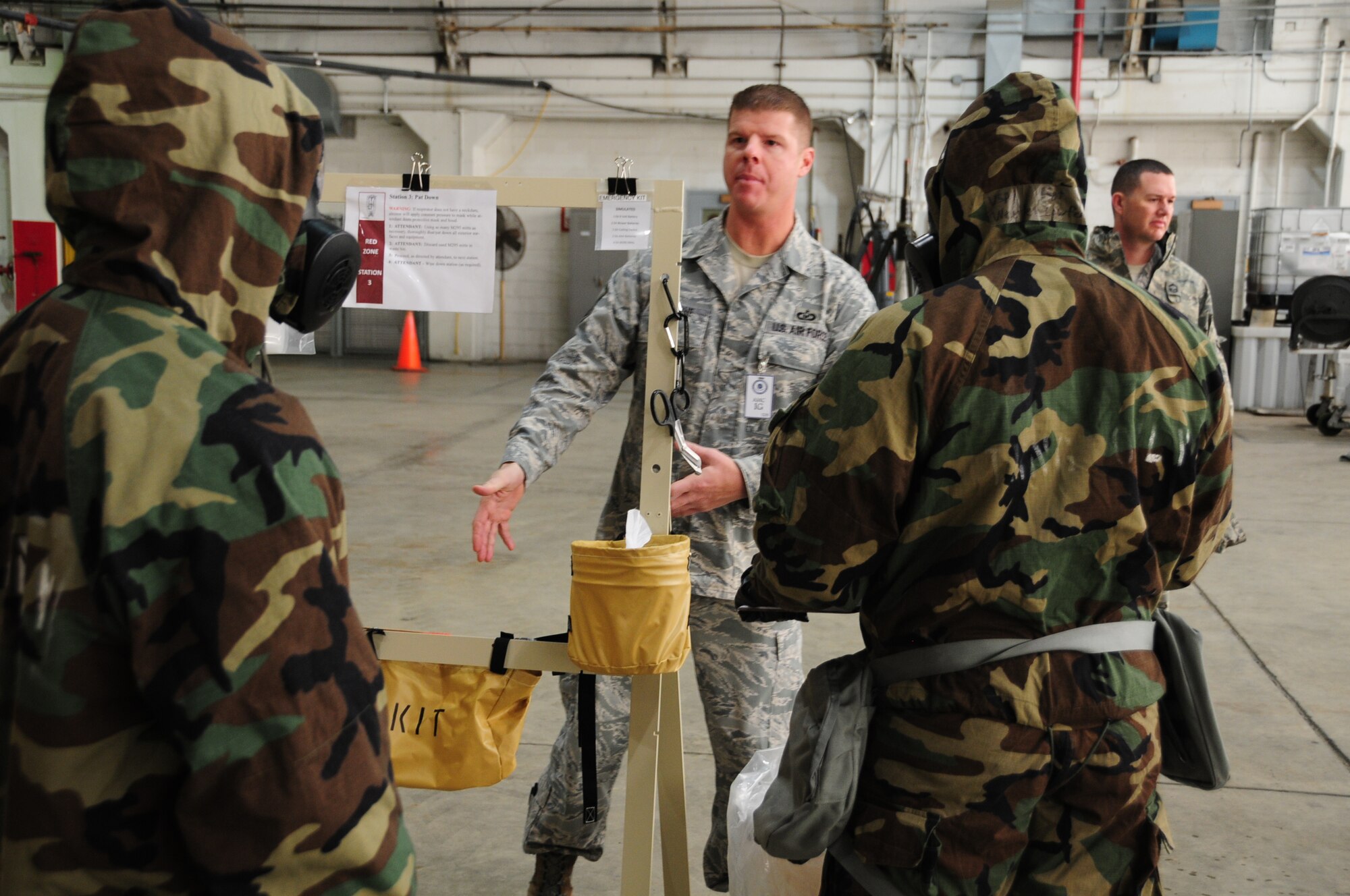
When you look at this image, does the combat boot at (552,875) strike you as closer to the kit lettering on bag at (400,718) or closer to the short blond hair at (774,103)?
the kit lettering on bag at (400,718)

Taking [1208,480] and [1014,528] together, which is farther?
[1208,480]

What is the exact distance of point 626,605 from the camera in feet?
5.49

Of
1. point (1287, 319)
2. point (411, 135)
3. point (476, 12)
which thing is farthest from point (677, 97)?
point (1287, 319)

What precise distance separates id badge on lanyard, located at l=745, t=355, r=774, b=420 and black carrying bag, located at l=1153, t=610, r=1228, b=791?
2.89 ft

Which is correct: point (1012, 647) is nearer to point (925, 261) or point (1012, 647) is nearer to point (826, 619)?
point (925, 261)

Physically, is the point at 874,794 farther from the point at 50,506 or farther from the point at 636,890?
the point at 50,506

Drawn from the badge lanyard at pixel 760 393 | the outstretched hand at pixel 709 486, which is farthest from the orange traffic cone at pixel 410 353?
the outstretched hand at pixel 709 486

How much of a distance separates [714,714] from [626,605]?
580 millimetres

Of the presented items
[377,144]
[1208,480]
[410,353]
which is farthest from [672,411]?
[377,144]

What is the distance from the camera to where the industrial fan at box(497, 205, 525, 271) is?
1295 cm

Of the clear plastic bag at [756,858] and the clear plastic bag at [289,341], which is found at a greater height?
the clear plastic bag at [289,341]

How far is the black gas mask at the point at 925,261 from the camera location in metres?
1.54

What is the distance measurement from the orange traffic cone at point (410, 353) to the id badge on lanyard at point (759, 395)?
10.6 meters

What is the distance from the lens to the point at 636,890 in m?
1.88
